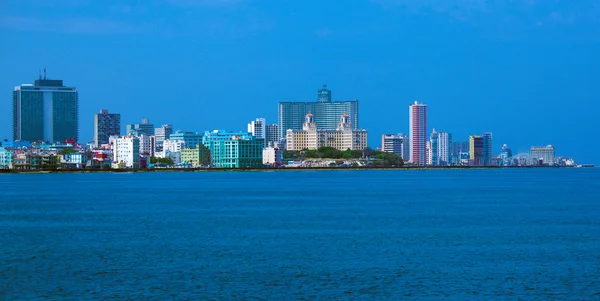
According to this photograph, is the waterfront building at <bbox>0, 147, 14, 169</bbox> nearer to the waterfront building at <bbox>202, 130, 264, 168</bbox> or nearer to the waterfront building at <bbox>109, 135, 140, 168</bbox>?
the waterfront building at <bbox>109, 135, 140, 168</bbox>

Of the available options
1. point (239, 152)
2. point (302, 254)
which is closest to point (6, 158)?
point (239, 152)

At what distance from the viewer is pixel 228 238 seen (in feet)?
104

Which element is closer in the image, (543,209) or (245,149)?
(543,209)

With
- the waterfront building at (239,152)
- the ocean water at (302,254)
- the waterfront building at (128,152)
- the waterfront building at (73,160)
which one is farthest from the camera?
the waterfront building at (239,152)

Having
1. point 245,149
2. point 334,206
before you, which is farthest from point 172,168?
point 334,206

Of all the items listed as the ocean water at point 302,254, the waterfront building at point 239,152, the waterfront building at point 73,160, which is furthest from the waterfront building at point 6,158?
the ocean water at point 302,254

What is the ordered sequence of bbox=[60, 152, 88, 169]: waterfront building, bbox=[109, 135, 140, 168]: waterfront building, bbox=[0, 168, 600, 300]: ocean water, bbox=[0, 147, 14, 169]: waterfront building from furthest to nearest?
bbox=[109, 135, 140, 168]: waterfront building → bbox=[60, 152, 88, 169]: waterfront building → bbox=[0, 147, 14, 169]: waterfront building → bbox=[0, 168, 600, 300]: ocean water

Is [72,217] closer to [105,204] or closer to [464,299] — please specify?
[105,204]

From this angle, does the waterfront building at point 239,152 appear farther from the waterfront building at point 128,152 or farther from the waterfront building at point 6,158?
the waterfront building at point 6,158

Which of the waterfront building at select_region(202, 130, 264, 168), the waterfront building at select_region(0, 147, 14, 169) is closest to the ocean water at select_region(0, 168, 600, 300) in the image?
the waterfront building at select_region(0, 147, 14, 169)

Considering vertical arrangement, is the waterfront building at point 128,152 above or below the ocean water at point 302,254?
above

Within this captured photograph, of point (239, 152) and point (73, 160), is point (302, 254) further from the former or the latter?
point (239, 152)

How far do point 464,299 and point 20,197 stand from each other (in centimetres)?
4750

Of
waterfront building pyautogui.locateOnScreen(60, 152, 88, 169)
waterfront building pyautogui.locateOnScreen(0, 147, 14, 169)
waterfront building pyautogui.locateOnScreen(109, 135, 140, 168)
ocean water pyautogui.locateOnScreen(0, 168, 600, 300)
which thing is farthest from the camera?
waterfront building pyautogui.locateOnScreen(109, 135, 140, 168)
